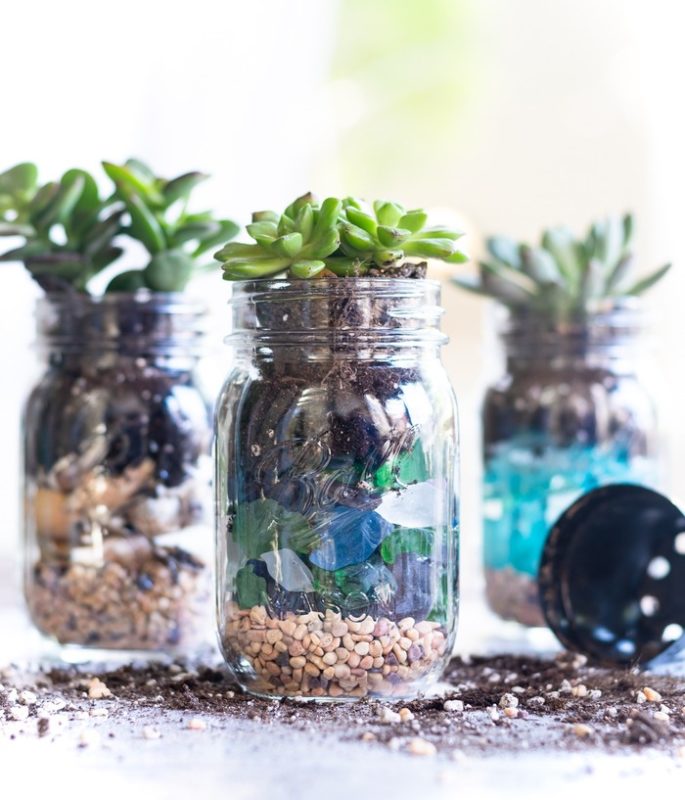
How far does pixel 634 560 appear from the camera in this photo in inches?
42.1

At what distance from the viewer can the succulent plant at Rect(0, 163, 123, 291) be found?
3.42ft

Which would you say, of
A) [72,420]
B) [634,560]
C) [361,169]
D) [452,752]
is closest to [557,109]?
[361,169]

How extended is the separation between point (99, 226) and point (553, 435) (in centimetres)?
50

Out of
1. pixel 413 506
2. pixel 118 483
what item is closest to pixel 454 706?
pixel 413 506

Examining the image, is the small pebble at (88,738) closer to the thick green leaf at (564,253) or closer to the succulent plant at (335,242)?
the succulent plant at (335,242)

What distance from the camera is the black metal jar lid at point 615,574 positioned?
1.04 metres

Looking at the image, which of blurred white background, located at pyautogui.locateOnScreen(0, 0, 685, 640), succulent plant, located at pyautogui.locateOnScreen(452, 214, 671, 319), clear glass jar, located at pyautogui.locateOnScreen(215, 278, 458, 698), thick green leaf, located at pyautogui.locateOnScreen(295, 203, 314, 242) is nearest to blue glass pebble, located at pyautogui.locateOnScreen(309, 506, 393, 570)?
clear glass jar, located at pyautogui.locateOnScreen(215, 278, 458, 698)

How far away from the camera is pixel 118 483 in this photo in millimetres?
1029

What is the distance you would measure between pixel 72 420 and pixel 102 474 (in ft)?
0.19

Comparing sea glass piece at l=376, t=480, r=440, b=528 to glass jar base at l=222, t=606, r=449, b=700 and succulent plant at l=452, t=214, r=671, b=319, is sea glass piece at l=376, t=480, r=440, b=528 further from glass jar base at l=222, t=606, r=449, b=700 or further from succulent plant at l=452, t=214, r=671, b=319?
succulent plant at l=452, t=214, r=671, b=319

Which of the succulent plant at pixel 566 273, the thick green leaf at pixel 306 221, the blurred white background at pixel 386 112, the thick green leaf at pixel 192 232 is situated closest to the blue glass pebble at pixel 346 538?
the thick green leaf at pixel 306 221

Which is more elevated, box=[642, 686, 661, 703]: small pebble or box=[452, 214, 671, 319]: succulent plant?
box=[452, 214, 671, 319]: succulent plant

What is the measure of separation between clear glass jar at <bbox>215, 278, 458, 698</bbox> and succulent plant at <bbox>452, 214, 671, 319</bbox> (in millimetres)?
315

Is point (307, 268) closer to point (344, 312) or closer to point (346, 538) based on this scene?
point (344, 312)
